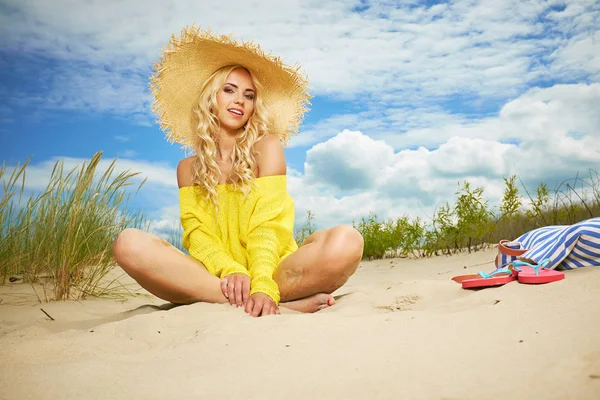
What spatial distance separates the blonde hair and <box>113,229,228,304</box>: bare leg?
1.59 feet

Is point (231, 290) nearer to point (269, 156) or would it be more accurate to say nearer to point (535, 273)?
point (269, 156)

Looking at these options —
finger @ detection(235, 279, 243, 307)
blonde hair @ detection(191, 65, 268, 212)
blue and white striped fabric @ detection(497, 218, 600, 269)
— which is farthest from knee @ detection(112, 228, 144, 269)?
blue and white striped fabric @ detection(497, 218, 600, 269)

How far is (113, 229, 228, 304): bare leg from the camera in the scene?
322 cm

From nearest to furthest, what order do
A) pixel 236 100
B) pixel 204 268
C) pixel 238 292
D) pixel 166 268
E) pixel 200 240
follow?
pixel 238 292
pixel 166 268
pixel 204 268
pixel 200 240
pixel 236 100

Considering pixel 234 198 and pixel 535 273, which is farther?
pixel 234 198

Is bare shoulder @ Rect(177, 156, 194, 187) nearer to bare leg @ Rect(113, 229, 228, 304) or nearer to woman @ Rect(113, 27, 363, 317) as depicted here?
woman @ Rect(113, 27, 363, 317)

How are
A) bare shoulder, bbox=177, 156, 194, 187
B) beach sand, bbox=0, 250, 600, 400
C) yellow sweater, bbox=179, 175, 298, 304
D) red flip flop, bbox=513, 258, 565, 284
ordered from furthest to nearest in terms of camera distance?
bare shoulder, bbox=177, 156, 194, 187, yellow sweater, bbox=179, 175, 298, 304, red flip flop, bbox=513, 258, 565, 284, beach sand, bbox=0, 250, 600, 400

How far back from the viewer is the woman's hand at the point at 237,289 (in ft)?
10.1

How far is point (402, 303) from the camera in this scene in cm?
315

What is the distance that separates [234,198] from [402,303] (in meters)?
1.35

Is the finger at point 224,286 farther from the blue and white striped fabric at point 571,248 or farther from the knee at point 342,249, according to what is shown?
the blue and white striped fabric at point 571,248

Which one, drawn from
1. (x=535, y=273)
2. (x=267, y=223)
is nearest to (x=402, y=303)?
(x=535, y=273)

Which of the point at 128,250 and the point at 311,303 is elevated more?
the point at 128,250

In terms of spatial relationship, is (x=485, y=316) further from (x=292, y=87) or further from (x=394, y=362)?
(x=292, y=87)
